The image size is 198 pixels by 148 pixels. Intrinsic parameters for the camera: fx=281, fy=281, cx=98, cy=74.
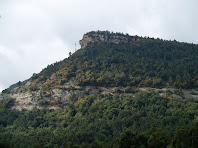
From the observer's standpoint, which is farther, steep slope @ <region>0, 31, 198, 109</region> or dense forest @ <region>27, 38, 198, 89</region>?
dense forest @ <region>27, 38, 198, 89</region>

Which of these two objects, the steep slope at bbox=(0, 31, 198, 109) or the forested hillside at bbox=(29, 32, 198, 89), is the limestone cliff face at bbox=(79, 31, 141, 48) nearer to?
the forested hillside at bbox=(29, 32, 198, 89)

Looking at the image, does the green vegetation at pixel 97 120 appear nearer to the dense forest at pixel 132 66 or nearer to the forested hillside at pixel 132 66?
the forested hillside at pixel 132 66

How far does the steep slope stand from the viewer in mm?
123062

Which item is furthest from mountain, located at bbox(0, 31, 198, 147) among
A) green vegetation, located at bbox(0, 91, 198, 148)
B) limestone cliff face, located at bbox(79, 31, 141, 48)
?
limestone cliff face, located at bbox(79, 31, 141, 48)

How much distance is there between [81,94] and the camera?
12394 cm

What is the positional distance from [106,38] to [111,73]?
158 feet

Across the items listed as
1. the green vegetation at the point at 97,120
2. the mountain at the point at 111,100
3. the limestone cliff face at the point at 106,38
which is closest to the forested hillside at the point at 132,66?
the mountain at the point at 111,100

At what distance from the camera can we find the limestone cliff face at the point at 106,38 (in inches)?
6875

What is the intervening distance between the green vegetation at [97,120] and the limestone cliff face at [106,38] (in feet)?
211

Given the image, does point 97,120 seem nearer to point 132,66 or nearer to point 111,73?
point 111,73

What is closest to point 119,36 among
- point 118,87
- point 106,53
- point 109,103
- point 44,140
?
point 106,53

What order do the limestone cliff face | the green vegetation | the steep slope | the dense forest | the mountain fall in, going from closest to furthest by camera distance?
the mountain
the green vegetation
the steep slope
the dense forest
the limestone cliff face

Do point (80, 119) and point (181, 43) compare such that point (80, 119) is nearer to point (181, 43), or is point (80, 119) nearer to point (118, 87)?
point (118, 87)

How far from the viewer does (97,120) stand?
101 meters
